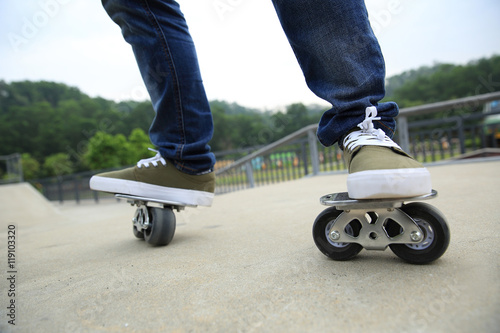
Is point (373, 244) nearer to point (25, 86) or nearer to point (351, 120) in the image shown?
point (351, 120)

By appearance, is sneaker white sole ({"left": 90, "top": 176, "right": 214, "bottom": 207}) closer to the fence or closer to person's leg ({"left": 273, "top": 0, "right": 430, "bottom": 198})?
person's leg ({"left": 273, "top": 0, "right": 430, "bottom": 198})

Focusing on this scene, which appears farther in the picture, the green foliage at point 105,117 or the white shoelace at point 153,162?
the green foliage at point 105,117

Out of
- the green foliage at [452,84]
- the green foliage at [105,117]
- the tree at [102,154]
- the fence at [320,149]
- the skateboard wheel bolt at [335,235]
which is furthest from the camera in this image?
the green foliage at [452,84]

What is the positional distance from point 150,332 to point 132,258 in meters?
0.61

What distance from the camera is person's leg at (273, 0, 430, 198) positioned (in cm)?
88

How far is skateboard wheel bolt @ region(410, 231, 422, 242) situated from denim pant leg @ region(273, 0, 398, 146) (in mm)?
344

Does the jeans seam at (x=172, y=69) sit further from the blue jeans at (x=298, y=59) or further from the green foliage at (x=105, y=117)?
the green foliage at (x=105, y=117)

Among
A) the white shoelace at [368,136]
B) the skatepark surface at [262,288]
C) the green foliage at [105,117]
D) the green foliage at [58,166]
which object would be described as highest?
the green foliage at [105,117]

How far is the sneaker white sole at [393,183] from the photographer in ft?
2.26

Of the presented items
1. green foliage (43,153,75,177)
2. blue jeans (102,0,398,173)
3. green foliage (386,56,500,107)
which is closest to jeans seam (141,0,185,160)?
blue jeans (102,0,398,173)

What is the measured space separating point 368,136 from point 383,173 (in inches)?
7.5

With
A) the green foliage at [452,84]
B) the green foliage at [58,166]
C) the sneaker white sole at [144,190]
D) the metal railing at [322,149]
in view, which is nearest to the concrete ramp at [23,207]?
the metal railing at [322,149]

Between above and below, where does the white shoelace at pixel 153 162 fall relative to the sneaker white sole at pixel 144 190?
above

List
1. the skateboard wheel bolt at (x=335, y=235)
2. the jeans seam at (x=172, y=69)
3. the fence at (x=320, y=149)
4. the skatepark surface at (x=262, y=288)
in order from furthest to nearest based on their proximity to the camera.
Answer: the fence at (x=320, y=149) → the jeans seam at (x=172, y=69) → the skateboard wheel bolt at (x=335, y=235) → the skatepark surface at (x=262, y=288)
